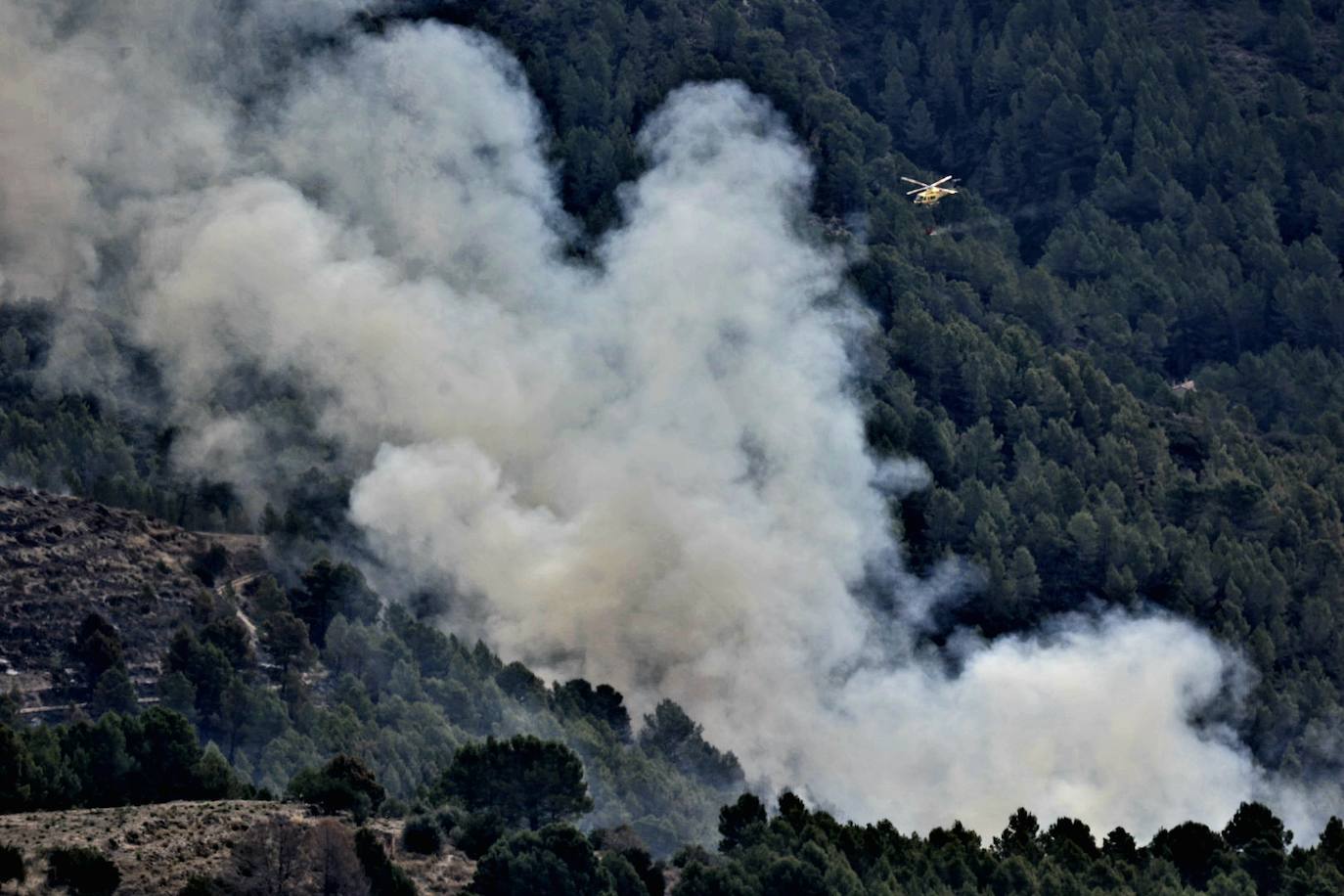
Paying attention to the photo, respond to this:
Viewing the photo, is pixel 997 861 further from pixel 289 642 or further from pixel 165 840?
pixel 289 642

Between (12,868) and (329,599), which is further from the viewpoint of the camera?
(329,599)

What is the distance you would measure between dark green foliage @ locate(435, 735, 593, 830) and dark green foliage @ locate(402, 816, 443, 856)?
339cm

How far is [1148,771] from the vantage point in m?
152

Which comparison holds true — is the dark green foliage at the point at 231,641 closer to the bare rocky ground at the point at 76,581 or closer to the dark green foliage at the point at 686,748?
the bare rocky ground at the point at 76,581

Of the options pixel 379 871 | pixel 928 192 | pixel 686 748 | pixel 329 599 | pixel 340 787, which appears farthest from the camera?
pixel 928 192

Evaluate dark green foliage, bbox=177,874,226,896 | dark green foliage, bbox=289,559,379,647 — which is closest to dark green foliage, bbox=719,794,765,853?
dark green foliage, bbox=177,874,226,896

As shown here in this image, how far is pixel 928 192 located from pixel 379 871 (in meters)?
65.7

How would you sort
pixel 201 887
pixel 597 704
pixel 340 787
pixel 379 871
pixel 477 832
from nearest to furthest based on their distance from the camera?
pixel 201 887, pixel 379 871, pixel 477 832, pixel 340 787, pixel 597 704

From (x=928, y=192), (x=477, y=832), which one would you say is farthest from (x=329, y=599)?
(x=928, y=192)

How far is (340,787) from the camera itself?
122m

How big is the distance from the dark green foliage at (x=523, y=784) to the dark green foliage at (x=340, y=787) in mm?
2466

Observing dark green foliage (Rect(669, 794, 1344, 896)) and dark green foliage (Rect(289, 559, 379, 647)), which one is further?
dark green foliage (Rect(289, 559, 379, 647))

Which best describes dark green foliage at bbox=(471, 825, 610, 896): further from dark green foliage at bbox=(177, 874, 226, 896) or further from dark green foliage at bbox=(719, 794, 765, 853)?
dark green foliage at bbox=(177, 874, 226, 896)

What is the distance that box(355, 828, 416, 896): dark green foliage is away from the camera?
114 m
